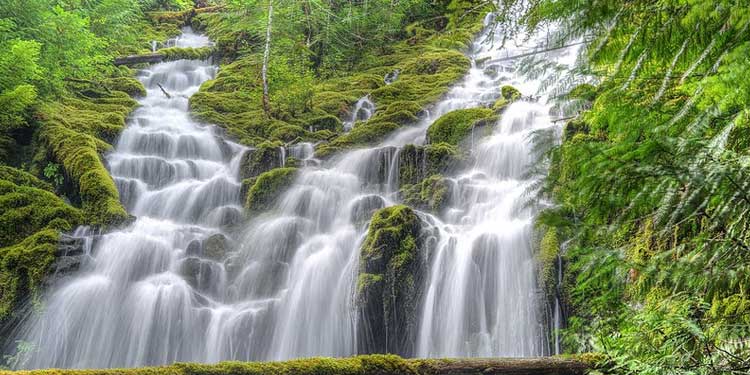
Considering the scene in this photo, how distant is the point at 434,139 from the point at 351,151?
194 centimetres

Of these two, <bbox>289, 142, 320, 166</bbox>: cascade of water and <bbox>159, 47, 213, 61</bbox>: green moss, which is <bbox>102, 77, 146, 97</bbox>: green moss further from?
<bbox>289, 142, 320, 166</bbox>: cascade of water

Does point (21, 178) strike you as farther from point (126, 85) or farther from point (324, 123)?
point (324, 123)

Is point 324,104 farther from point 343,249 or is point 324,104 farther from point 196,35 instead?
point 196,35

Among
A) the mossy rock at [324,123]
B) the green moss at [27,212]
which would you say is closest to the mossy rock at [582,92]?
the green moss at [27,212]

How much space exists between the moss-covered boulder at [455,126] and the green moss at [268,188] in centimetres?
330

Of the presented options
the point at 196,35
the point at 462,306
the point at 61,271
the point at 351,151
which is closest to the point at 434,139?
the point at 351,151

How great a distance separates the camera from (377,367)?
4020 millimetres

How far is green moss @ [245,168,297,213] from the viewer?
1034 centimetres

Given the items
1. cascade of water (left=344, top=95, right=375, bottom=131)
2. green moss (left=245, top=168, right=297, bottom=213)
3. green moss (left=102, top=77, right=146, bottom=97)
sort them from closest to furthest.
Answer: green moss (left=245, top=168, right=297, bottom=213)
cascade of water (left=344, top=95, right=375, bottom=131)
green moss (left=102, top=77, right=146, bottom=97)

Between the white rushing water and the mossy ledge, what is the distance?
2.20 m

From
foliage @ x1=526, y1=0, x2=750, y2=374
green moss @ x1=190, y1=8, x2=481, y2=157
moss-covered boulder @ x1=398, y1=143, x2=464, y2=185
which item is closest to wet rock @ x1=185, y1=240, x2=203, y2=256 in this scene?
green moss @ x1=190, y1=8, x2=481, y2=157

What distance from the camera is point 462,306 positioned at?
7.26 metres

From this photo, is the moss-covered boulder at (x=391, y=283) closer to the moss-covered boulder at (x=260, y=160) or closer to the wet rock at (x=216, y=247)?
the wet rock at (x=216, y=247)

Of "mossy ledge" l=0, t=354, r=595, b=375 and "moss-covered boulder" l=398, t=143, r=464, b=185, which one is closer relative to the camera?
"mossy ledge" l=0, t=354, r=595, b=375
